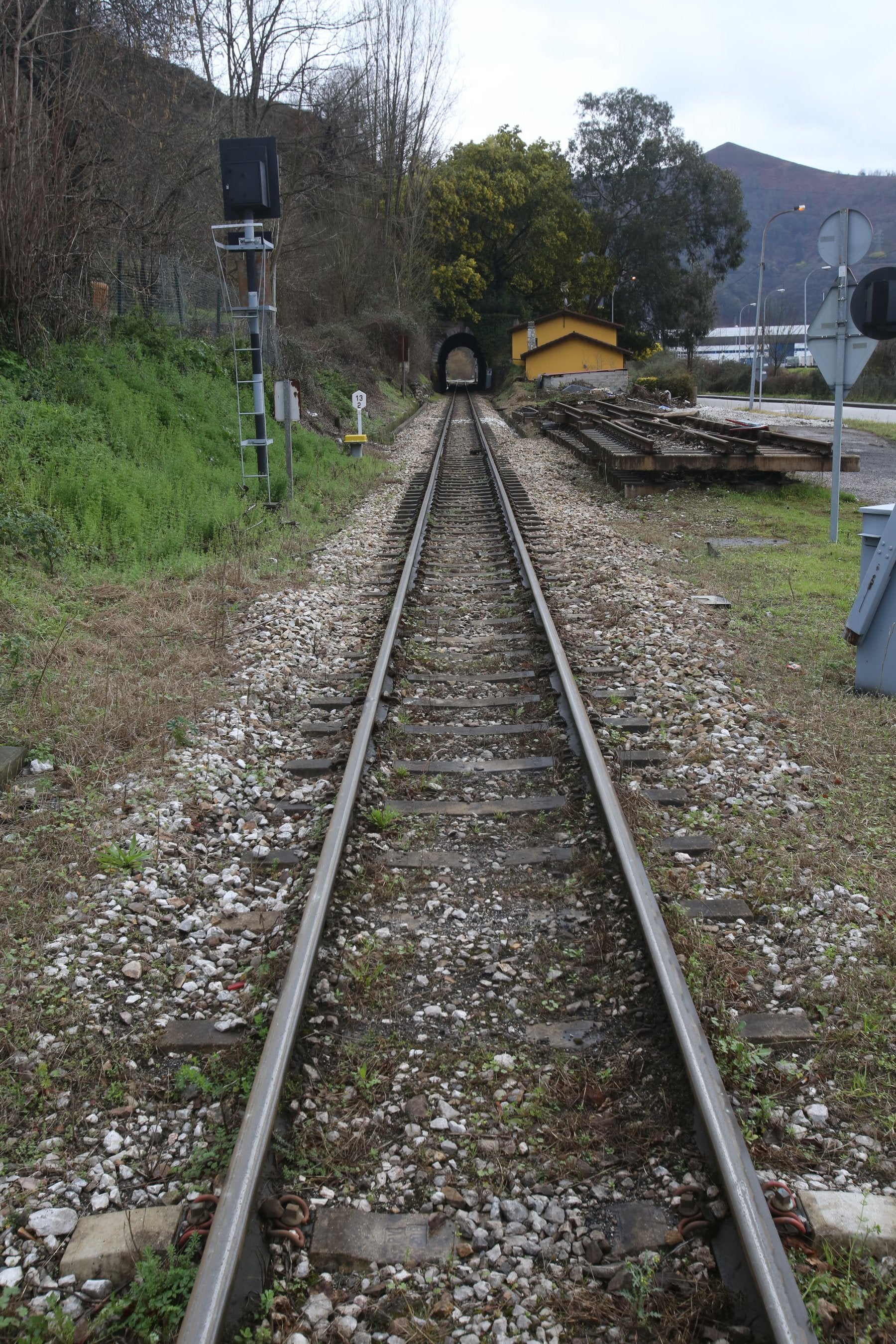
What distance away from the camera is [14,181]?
372 inches

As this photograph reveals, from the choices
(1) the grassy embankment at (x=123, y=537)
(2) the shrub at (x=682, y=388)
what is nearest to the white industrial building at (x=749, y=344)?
(2) the shrub at (x=682, y=388)

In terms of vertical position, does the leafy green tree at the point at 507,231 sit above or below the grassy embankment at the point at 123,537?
above

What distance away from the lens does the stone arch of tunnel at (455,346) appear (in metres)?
59.0

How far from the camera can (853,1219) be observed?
2.25 meters

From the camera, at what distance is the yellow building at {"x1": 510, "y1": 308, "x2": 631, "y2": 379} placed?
40.7m

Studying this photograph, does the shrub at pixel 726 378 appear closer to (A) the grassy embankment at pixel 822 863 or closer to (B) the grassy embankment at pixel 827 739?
(B) the grassy embankment at pixel 827 739

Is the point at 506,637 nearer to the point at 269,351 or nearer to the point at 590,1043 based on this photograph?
the point at 590,1043

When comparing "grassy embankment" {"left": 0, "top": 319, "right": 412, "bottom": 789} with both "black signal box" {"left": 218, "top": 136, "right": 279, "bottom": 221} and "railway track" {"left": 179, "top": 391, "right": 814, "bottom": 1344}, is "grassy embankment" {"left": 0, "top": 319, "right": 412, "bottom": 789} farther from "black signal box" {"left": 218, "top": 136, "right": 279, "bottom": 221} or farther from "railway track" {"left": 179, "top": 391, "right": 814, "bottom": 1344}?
"black signal box" {"left": 218, "top": 136, "right": 279, "bottom": 221}

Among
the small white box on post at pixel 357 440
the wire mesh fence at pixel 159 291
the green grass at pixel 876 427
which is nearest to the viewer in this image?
the wire mesh fence at pixel 159 291

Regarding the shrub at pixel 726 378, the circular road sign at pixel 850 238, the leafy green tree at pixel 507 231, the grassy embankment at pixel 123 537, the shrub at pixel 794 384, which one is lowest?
the grassy embankment at pixel 123 537

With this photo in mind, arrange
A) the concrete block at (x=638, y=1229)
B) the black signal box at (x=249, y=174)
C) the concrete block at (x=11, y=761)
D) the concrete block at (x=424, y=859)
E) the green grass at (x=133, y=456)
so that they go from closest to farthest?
the concrete block at (x=638, y=1229) → the concrete block at (x=424, y=859) → the concrete block at (x=11, y=761) → the green grass at (x=133, y=456) → the black signal box at (x=249, y=174)

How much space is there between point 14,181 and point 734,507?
921 cm

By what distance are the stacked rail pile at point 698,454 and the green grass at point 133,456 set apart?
406 cm

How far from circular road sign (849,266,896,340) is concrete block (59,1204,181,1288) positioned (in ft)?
18.8
